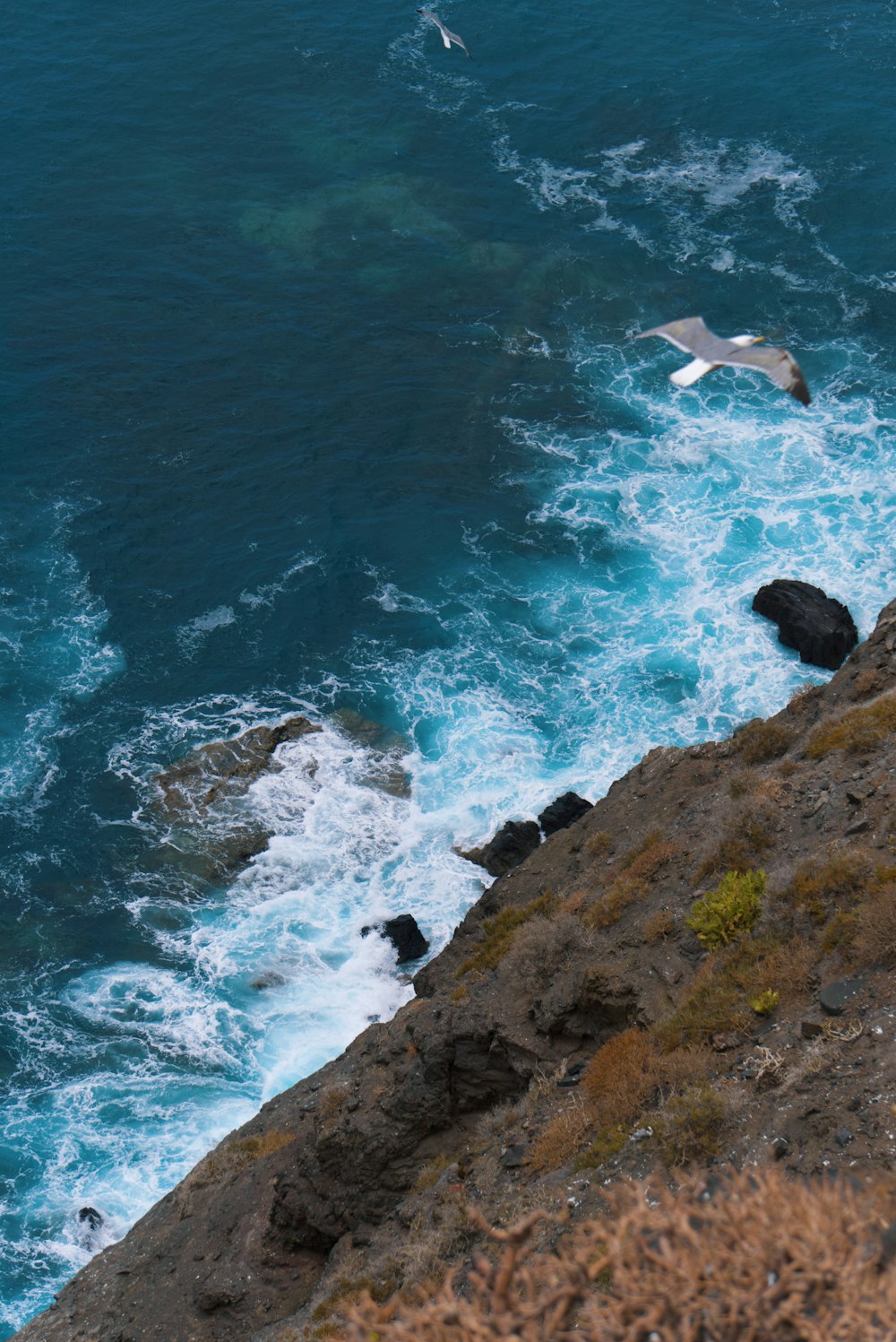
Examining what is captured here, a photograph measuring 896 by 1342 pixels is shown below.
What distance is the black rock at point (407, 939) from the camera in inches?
→ 1779

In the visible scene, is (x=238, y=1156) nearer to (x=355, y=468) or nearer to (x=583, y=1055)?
(x=583, y=1055)

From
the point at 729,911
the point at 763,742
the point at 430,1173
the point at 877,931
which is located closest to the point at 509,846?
the point at 763,742

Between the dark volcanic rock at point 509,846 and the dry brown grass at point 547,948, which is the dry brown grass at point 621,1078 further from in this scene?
the dark volcanic rock at point 509,846

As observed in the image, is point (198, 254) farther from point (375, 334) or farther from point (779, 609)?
point (779, 609)

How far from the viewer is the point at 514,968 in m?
27.0

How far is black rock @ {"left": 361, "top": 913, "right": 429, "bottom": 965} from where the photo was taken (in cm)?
4519

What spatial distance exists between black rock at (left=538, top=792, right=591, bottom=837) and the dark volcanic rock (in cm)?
60

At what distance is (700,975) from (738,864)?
313 cm

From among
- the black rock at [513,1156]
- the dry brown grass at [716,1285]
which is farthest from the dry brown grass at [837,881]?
the dry brown grass at [716,1285]

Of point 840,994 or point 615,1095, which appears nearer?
point 840,994

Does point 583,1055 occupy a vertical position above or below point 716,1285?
below

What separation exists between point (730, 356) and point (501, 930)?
14.4m

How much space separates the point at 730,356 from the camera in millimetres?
28797

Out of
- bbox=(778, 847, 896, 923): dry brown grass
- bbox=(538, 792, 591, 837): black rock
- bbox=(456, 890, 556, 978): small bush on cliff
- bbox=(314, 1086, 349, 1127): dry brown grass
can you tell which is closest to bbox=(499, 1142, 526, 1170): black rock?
bbox=(314, 1086, 349, 1127): dry brown grass
